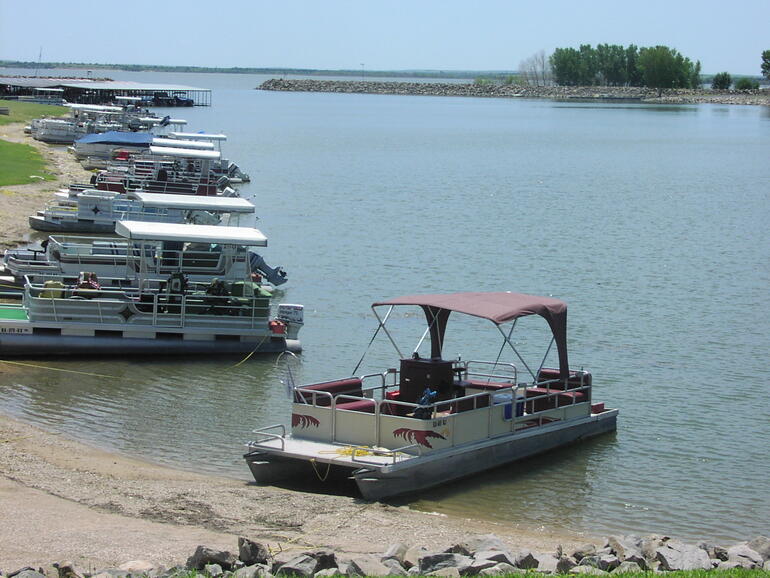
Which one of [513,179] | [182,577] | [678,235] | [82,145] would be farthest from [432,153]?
[182,577]

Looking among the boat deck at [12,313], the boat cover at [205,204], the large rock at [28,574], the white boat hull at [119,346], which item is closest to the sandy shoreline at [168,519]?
the large rock at [28,574]

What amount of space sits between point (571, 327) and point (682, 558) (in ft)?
57.7

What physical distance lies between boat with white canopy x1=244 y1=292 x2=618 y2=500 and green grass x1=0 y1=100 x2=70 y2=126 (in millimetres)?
72322

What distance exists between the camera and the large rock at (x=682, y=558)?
43.2 feet

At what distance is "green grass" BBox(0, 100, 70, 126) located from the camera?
302ft

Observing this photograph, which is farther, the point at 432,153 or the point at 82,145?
the point at 432,153

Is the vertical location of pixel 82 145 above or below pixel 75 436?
above

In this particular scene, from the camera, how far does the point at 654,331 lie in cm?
3069

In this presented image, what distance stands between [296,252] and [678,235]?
17773 mm

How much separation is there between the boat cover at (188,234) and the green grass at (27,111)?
62.3m

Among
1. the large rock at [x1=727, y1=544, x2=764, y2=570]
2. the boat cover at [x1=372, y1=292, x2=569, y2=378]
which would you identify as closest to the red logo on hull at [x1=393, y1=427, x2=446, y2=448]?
the boat cover at [x1=372, y1=292, x2=569, y2=378]

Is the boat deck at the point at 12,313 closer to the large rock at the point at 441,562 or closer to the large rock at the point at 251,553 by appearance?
the large rock at the point at 251,553

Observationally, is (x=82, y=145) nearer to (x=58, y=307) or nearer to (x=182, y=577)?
(x=58, y=307)

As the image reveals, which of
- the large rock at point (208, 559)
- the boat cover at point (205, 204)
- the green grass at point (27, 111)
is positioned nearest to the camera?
the large rock at point (208, 559)
